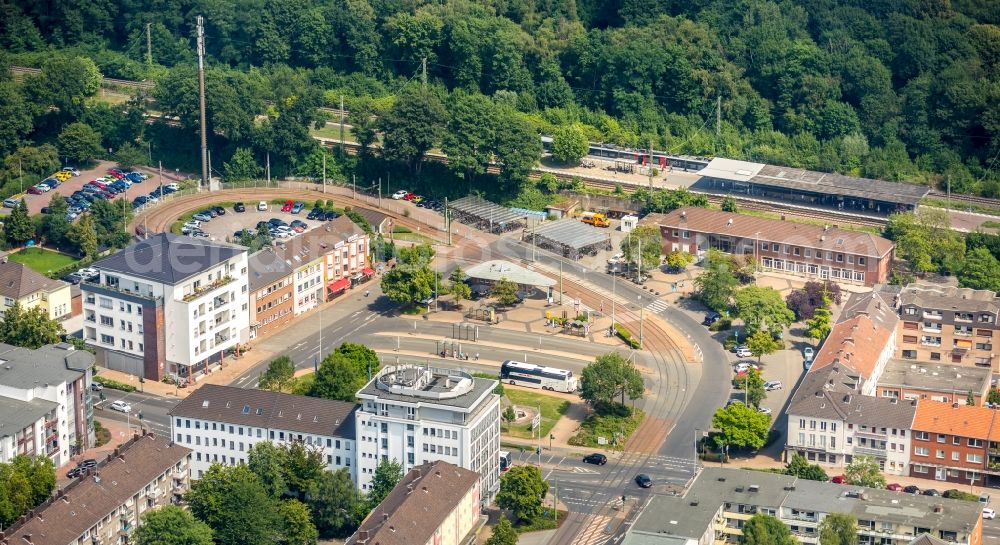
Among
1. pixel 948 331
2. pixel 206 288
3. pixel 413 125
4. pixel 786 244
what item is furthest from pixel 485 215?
pixel 948 331

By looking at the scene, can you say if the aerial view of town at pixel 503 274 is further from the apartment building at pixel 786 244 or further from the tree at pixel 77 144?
the tree at pixel 77 144

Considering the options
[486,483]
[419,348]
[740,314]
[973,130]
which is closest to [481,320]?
[419,348]

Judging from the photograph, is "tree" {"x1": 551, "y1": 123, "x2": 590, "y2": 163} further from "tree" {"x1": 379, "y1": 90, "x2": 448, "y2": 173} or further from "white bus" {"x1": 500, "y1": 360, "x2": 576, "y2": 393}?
"white bus" {"x1": 500, "y1": 360, "x2": 576, "y2": 393}

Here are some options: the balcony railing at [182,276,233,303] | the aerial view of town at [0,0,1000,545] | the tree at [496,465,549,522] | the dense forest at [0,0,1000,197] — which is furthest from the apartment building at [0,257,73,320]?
the tree at [496,465,549,522]

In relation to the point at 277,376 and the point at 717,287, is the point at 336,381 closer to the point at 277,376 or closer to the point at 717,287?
the point at 277,376

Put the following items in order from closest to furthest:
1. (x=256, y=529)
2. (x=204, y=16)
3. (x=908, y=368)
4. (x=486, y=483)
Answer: (x=256, y=529) → (x=486, y=483) → (x=908, y=368) → (x=204, y=16)

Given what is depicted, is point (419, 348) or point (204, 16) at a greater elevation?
point (204, 16)

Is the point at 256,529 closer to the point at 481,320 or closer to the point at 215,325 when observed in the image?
the point at 215,325
